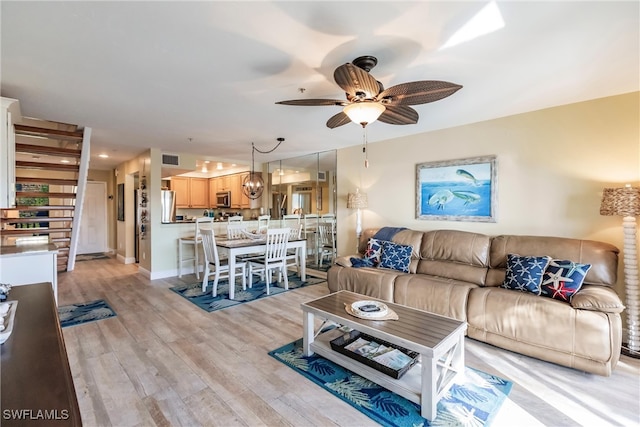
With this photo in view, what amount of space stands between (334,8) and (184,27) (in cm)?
93

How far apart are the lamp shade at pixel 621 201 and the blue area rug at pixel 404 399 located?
1.82 m

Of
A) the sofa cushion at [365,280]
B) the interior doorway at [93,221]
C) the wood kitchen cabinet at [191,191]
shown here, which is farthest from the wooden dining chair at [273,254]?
the interior doorway at [93,221]

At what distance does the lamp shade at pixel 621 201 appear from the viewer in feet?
8.27

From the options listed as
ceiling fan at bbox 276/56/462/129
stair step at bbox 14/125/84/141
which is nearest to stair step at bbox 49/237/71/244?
stair step at bbox 14/125/84/141

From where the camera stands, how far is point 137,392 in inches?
81.4

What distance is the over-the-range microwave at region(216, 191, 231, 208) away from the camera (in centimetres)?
770

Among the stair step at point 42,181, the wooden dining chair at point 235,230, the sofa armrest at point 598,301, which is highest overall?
the stair step at point 42,181

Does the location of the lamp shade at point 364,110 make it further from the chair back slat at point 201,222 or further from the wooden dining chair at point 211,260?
the chair back slat at point 201,222

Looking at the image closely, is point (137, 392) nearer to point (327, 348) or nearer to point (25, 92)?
point (327, 348)

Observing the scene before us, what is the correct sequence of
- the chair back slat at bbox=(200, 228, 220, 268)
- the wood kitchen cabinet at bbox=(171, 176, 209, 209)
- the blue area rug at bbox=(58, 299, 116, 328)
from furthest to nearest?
the wood kitchen cabinet at bbox=(171, 176, 209, 209), the chair back slat at bbox=(200, 228, 220, 268), the blue area rug at bbox=(58, 299, 116, 328)

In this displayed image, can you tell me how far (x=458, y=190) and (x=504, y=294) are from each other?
1.56 metres

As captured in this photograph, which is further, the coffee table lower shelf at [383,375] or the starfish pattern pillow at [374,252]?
the starfish pattern pillow at [374,252]

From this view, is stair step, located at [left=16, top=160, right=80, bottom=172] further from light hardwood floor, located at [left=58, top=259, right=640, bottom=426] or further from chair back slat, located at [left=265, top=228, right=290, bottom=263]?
chair back slat, located at [left=265, top=228, right=290, bottom=263]

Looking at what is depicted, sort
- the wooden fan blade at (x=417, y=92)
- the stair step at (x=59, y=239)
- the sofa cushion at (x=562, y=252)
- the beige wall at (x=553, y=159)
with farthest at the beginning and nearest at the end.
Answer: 1. the stair step at (x=59, y=239)
2. the beige wall at (x=553, y=159)
3. the sofa cushion at (x=562, y=252)
4. the wooden fan blade at (x=417, y=92)
